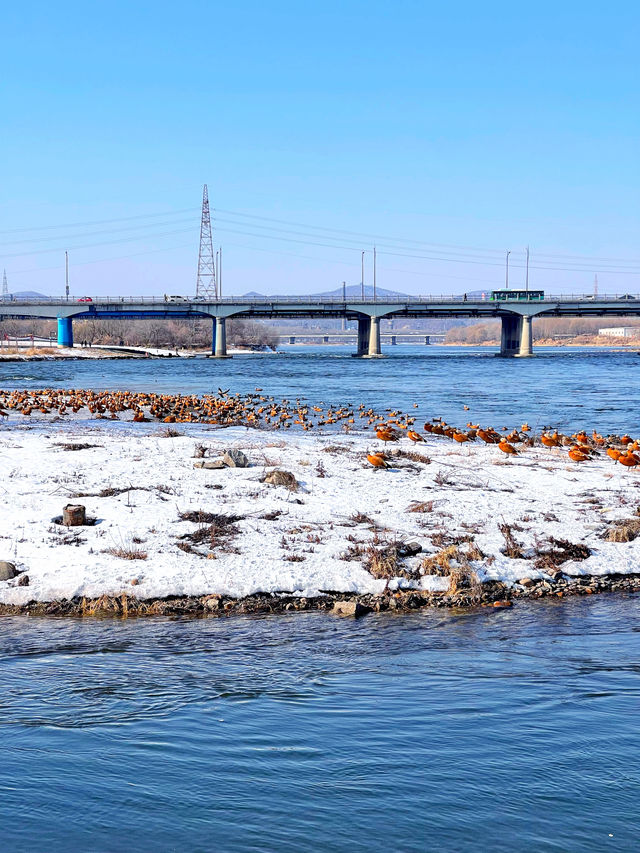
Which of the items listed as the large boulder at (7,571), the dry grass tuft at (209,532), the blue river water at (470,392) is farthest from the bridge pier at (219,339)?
the large boulder at (7,571)

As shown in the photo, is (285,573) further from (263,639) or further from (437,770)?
(437,770)

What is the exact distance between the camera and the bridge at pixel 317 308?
5428 inches

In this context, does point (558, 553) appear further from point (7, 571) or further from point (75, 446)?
point (75, 446)

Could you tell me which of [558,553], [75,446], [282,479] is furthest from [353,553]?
[75,446]

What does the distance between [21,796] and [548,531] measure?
907 centimetres

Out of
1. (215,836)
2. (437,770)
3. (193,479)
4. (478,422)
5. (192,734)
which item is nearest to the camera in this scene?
(215,836)

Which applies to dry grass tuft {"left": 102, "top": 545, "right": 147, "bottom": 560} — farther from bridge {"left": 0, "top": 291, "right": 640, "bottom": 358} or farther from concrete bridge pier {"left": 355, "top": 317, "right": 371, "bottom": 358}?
concrete bridge pier {"left": 355, "top": 317, "right": 371, "bottom": 358}

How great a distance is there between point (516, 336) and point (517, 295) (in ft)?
24.7

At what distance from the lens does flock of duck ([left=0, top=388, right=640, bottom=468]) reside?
2380cm

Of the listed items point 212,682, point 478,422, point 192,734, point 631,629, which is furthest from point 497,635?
point 478,422

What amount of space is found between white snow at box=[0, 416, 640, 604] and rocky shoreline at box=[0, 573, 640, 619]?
0.15 m

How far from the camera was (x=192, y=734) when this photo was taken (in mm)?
7426

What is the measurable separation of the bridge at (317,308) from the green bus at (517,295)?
1.53 feet

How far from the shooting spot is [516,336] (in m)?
149
